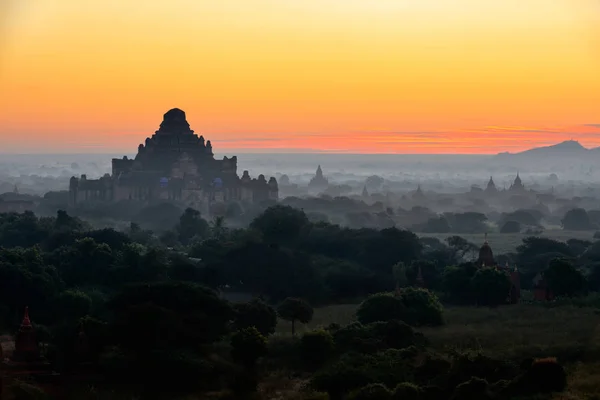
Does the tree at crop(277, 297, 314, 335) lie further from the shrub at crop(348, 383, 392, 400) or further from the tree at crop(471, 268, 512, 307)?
the shrub at crop(348, 383, 392, 400)

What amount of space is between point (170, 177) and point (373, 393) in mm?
100671

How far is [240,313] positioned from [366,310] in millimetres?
6353

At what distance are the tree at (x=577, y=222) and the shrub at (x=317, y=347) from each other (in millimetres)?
97261

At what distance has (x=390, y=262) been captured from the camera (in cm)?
6881

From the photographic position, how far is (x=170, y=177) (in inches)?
5128

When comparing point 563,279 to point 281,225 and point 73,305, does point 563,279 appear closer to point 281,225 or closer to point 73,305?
point 281,225

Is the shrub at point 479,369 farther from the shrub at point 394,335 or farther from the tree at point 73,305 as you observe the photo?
the tree at point 73,305

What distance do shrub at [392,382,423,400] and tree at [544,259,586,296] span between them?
26.3m

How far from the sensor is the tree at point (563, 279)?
184 ft

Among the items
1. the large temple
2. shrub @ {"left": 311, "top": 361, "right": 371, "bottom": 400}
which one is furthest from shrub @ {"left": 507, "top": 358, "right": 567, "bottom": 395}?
the large temple

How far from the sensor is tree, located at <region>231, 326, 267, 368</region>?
3800cm

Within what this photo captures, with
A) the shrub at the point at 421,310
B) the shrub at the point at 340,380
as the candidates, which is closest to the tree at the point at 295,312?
the shrub at the point at 421,310

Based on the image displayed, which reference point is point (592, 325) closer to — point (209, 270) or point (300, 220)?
point (209, 270)

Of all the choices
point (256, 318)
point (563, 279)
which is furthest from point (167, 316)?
point (563, 279)
